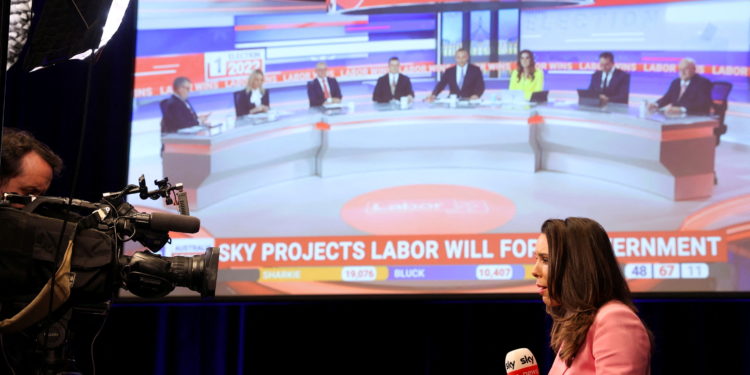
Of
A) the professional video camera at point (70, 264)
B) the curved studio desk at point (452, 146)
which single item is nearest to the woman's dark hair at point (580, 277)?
the professional video camera at point (70, 264)

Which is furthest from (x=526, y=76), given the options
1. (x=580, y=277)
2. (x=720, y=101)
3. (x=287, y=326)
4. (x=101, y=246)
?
(x=101, y=246)

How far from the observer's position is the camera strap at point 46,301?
1396mm

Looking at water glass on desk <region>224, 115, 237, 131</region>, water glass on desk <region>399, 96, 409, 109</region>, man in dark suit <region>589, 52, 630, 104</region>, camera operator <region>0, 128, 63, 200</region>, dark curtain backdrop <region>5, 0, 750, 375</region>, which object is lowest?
dark curtain backdrop <region>5, 0, 750, 375</region>

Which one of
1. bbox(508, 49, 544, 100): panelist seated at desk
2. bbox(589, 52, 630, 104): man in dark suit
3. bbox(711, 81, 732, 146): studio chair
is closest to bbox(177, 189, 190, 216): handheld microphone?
bbox(508, 49, 544, 100): panelist seated at desk

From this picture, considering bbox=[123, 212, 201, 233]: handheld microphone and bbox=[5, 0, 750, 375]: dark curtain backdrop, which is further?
bbox=[5, 0, 750, 375]: dark curtain backdrop

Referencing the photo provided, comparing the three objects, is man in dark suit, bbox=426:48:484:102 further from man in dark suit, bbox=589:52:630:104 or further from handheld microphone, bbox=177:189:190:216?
handheld microphone, bbox=177:189:190:216

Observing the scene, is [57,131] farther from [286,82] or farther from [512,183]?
[512,183]

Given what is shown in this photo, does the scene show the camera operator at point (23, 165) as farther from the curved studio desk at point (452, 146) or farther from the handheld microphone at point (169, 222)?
the curved studio desk at point (452, 146)

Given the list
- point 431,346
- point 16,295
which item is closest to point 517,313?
point 431,346

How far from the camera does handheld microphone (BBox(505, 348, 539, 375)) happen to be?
166 centimetres

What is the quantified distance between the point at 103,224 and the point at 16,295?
205mm

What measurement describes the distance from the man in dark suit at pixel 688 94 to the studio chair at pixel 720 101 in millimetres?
18

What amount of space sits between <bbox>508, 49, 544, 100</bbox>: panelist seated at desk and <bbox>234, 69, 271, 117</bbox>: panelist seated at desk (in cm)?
103

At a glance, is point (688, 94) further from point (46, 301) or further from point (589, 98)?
point (46, 301)
